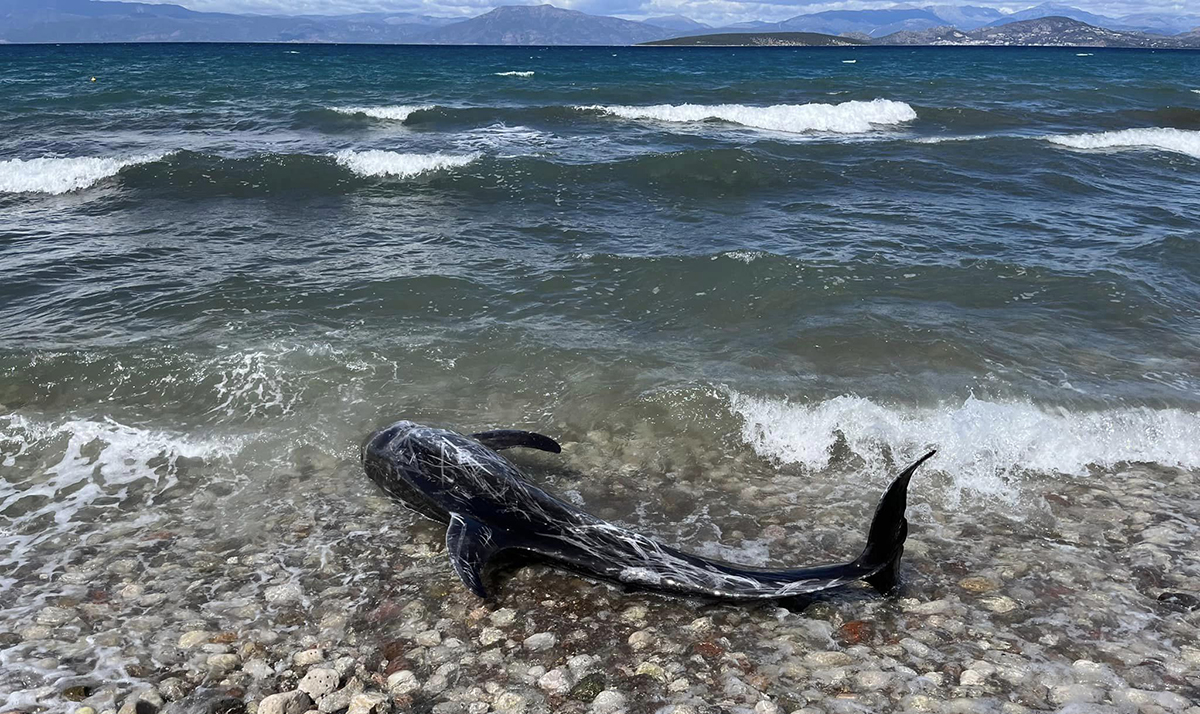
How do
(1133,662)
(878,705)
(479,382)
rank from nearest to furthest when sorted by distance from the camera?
(878,705) → (1133,662) → (479,382)

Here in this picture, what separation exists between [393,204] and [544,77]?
36.4m

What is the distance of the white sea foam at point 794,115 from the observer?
31.2m

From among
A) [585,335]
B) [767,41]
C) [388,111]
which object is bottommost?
[585,335]

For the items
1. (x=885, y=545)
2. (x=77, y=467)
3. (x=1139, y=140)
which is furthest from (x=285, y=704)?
(x=1139, y=140)

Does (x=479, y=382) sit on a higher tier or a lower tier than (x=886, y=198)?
lower

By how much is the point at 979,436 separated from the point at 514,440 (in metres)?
4.78

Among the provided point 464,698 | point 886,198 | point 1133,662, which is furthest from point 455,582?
point 886,198

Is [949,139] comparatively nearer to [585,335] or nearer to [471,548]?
[585,335]

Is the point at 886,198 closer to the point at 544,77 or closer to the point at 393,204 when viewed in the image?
the point at 393,204

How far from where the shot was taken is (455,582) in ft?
20.1

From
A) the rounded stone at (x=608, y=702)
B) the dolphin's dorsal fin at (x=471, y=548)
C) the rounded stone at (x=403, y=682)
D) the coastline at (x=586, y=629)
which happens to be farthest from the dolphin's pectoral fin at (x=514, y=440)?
the rounded stone at (x=608, y=702)

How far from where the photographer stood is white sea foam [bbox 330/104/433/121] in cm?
3100

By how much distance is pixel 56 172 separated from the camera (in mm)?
19781

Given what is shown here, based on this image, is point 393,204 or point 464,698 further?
point 393,204
